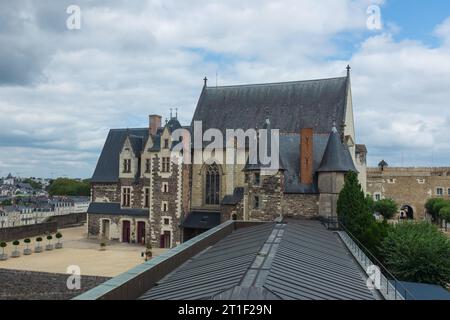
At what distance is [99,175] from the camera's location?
39969mm

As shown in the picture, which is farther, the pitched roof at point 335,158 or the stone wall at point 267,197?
the pitched roof at point 335,158

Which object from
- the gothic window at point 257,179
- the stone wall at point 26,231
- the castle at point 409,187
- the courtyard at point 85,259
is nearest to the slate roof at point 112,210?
the courtyard at point 85,259

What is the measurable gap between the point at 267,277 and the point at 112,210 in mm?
31708

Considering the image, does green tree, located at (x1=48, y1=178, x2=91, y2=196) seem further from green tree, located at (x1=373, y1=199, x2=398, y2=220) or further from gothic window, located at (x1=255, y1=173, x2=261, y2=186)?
gothic window, located at (x1=255, y1=173, x2=261, y2=186)

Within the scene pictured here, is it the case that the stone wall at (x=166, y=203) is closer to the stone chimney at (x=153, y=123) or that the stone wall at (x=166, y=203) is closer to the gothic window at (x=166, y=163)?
the gothic window at (x=166, y=163)

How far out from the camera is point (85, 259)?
28250 millimetres

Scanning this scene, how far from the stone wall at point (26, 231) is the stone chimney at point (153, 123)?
49.4ft

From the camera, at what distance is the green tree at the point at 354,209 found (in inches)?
962

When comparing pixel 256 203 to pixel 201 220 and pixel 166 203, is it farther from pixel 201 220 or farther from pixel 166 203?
pixel 166 203

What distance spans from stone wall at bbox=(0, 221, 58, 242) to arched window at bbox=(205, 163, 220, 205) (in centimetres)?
1816

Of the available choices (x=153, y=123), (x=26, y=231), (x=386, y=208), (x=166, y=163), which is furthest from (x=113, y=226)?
(x=386, y=208)
